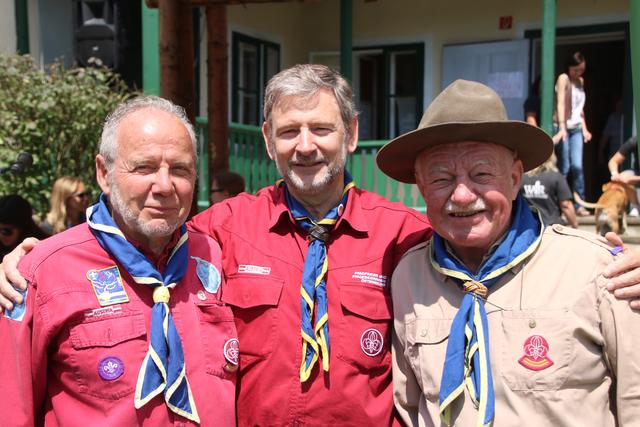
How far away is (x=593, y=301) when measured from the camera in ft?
7.44

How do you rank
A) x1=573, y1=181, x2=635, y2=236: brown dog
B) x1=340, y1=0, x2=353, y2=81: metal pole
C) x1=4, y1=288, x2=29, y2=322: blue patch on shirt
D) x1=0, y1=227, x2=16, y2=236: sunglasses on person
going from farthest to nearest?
1. x1=573, y1=181, x2=635, y2=236: brown dog
2. x1=340, y1=0, x2=353, y2=81: metal pole
3. x1=0, y1=227, x2=16, y2=236: sunglasses on person
4. x1=4, y1=288, x2=29, y2=322: blue patch on shirt

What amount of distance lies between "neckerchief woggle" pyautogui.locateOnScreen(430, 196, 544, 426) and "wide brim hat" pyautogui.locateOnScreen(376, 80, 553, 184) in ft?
0.86

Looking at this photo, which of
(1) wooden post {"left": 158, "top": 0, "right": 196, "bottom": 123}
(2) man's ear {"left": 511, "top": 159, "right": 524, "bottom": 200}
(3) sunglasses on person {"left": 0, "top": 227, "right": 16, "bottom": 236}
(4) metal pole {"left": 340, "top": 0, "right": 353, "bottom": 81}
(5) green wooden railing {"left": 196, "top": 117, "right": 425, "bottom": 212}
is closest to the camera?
(2) man's ear {"left": 511, "top": 159, "right": 524, "bottom": 200}

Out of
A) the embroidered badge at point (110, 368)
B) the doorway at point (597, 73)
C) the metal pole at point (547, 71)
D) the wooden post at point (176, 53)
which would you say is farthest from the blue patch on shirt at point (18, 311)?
the doorway at point (597, 73)

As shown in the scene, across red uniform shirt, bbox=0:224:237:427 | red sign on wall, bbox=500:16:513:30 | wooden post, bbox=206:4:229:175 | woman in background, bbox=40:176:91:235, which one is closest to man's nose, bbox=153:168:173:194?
red uniform shirt, bbox=0:224:237:427

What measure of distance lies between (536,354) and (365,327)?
0.63 m

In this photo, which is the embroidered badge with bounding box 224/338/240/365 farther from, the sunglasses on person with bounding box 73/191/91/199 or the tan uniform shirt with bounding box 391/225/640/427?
the sunglasses on person with bounding box 73/191/91/199

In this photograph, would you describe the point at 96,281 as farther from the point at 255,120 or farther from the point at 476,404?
the point at 255,120

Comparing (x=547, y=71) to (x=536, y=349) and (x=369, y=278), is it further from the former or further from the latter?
(x=536, y=349)

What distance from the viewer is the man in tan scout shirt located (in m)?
2.24

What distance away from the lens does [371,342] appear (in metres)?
2.64

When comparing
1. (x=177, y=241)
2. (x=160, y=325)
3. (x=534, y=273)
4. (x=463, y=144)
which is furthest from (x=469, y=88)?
(x=160, y=325)

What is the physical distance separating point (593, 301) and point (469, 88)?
81cm

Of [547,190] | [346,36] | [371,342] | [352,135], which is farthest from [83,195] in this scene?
[371,342]
